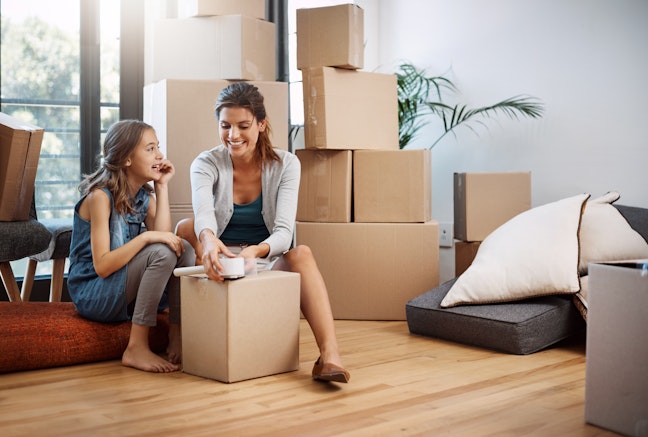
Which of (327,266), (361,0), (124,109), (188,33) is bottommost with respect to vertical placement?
(327,266)

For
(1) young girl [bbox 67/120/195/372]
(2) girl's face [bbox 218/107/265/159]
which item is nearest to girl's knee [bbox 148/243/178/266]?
(1) young girl [bbox 67/120/195/372]

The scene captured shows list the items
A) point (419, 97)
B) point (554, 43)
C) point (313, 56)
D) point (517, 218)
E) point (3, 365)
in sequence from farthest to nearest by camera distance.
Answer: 1. point (419, 97)
2. point (554, 43)
3. point (313, 56)
4. point (517, 218)
5. point (3, 365)

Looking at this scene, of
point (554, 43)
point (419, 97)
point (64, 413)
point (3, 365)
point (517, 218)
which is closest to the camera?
point (64, 413)

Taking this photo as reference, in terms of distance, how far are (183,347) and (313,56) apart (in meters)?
1.38

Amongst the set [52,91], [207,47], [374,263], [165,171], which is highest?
[207,47]

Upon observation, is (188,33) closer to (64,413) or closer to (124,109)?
(124,109)

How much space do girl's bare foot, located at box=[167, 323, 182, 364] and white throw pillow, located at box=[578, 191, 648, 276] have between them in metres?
1.39

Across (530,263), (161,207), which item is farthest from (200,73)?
(530,263)

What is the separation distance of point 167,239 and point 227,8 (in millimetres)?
1029

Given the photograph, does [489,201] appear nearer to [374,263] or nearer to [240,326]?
[374,263]

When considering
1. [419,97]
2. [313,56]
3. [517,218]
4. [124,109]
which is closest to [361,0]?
[419,97]

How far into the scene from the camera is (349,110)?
125 inches

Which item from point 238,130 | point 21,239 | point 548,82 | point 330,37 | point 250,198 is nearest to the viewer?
point 238,130

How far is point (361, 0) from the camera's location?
4.12 meters
